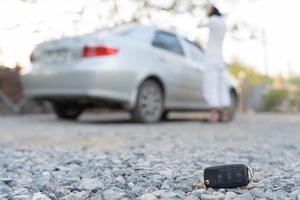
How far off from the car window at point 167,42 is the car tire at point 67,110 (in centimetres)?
165

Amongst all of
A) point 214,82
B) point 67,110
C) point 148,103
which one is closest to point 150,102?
point 148,103

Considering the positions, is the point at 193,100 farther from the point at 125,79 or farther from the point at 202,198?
the point at 202,198

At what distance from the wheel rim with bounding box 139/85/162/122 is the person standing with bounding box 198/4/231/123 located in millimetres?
740

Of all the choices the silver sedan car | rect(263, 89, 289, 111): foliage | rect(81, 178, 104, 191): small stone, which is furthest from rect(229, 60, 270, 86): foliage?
rect(81, 178, 104, 191): small stone

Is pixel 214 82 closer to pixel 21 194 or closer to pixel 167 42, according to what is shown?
pixel 167 42

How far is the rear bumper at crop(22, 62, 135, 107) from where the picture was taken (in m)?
6.52

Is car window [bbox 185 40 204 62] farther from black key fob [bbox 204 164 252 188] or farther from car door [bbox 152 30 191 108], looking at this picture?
black key fob [bbox 204 164 252 188]

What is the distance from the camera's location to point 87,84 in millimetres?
6520

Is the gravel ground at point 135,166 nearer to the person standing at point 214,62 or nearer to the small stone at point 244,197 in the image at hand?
the small stone at point 244,197

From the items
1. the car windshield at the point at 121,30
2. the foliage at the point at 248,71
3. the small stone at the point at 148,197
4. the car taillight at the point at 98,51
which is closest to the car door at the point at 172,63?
the car windshield at the point at 121,30

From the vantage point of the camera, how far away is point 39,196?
2.08m

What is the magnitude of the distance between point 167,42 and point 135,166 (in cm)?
520

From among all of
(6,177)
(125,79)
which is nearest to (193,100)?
(125,79)

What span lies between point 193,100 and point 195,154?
4.87m
